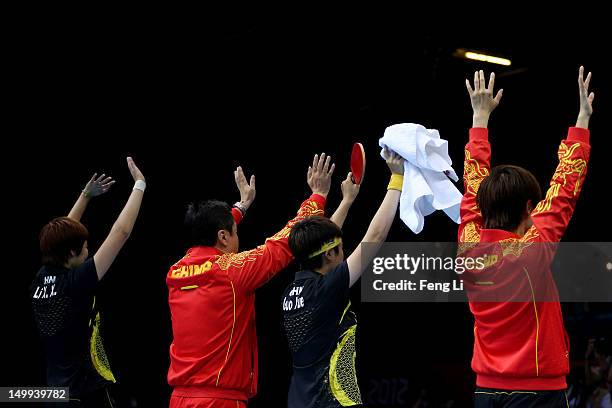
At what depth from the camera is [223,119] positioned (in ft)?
28.0

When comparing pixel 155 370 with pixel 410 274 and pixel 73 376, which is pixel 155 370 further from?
pixel 73 376

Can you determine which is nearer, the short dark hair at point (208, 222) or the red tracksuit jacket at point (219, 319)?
the red tracksuit jacket at point (219, 319)

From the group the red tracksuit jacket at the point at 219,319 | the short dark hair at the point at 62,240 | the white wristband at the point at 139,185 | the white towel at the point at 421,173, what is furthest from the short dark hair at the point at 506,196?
the short dark hair at the point at 62,240

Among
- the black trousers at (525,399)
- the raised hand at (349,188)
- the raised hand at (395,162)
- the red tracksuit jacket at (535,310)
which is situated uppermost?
the raised hand at (395,162)

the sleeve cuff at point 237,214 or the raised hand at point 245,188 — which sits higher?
the raised hand at point 245,188

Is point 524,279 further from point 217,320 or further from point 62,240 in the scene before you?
point 62,240

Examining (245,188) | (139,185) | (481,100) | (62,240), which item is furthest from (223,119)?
(481,100)

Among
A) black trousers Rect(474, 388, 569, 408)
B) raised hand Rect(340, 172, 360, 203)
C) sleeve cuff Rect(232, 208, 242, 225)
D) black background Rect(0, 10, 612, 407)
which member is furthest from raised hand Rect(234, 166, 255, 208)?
A: black background Rect(0, 10, 612, 407)

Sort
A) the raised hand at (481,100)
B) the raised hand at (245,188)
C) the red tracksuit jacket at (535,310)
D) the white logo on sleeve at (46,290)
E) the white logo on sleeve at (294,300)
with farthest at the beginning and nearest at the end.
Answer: the raised hand at (245,188)
the white logo on sleeve at (46,290)
the white logo on sleeve at (294,300)
the raised hand at (481,100)
the red tracksuit jacket at (535,310)

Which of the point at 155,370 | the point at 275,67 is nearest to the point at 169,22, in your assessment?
the point at 275,67

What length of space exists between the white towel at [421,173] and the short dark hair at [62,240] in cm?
191

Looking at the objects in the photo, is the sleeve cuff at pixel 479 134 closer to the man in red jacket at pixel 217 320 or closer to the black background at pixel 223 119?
the man in red jacket at pixel 217 320

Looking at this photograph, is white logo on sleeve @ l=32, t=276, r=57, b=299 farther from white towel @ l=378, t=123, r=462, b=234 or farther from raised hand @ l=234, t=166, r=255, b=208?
white towel @ l=378, t=123, r=462, b=234

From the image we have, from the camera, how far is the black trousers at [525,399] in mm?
3246
